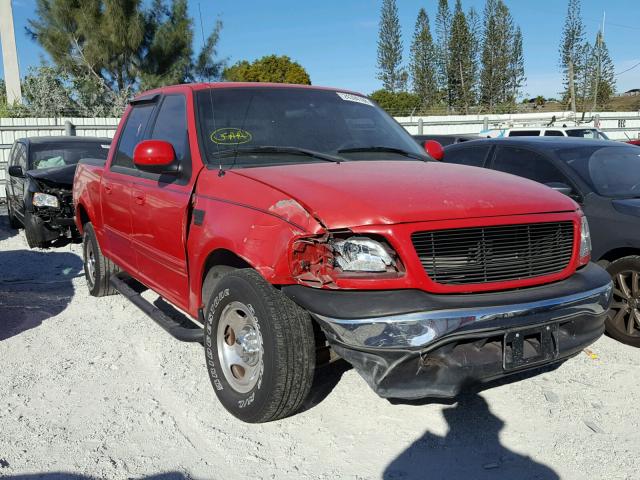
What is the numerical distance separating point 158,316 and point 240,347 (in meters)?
1.21

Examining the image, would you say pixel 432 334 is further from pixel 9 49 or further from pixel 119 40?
pixel 119 40

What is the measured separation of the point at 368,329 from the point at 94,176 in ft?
12.4

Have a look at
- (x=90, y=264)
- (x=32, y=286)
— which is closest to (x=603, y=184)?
(x=90, y=264)

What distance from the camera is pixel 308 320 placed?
9.80 ft

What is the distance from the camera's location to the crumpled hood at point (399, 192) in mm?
2844

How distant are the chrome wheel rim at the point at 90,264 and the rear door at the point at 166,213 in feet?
5.31

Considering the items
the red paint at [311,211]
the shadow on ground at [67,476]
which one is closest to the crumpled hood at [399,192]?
the red paint at [311,211]

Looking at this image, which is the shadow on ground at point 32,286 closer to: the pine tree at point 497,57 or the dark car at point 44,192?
the dark car at point 44,192

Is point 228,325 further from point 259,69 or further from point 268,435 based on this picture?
point 259,69

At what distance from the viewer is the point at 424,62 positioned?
2163 inches

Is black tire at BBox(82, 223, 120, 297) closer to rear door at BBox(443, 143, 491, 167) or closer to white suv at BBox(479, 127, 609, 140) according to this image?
rear door at BBox(443, 143, 491, 167)

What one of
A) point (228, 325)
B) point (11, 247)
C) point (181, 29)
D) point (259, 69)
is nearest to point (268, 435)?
point (228, 325)

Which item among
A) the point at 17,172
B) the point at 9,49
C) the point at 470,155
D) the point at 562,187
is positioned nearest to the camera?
the point at 562,187

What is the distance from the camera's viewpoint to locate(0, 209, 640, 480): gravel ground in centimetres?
296
